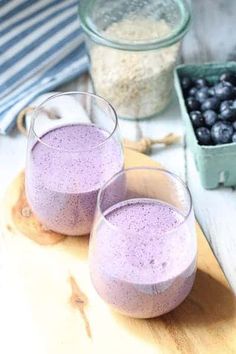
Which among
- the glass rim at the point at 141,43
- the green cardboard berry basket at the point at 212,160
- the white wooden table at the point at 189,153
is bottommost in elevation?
the white wooden table at the point at 189,153

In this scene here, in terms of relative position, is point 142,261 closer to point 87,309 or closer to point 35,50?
point 87,309

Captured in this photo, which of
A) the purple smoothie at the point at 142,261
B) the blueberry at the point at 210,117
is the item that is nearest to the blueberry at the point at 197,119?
the blueberry at the point at 210,117

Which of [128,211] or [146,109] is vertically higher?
[128,211]

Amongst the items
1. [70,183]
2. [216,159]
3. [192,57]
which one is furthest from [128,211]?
[192,57]

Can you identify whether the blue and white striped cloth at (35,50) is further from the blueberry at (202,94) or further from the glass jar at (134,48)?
the blueberry at (202,94)

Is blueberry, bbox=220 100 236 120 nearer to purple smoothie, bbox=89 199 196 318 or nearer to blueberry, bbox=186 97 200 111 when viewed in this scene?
blueberry, bbox=186 97 200 111

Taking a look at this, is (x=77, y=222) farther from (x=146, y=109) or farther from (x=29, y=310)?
(x=146, y=109)

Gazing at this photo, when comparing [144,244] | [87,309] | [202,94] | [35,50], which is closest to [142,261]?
[144,244]
